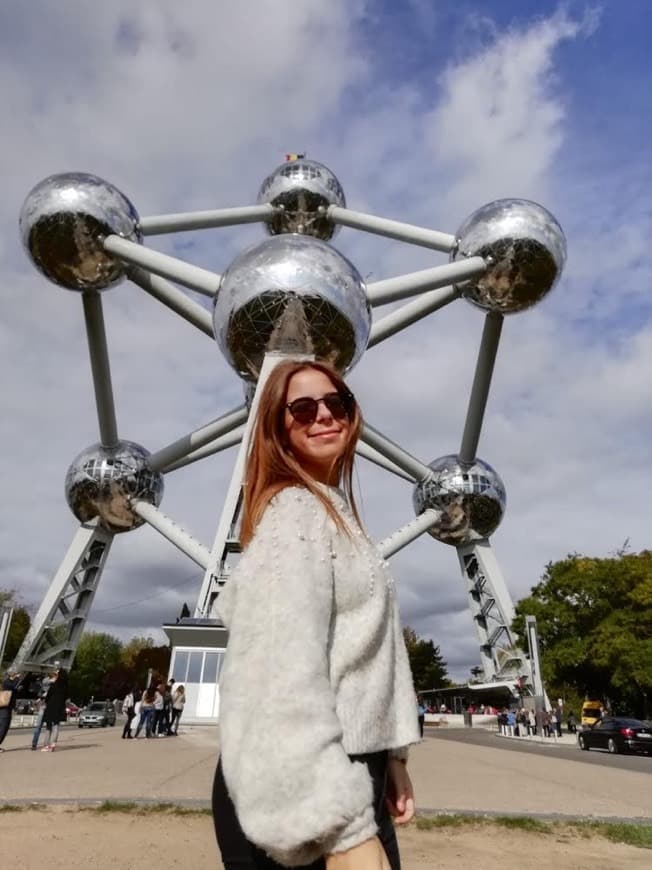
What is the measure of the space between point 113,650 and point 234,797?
301ft

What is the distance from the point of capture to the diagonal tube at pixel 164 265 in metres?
11.5

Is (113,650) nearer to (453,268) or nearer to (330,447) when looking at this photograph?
(453,268)

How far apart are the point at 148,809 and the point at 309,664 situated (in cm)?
491

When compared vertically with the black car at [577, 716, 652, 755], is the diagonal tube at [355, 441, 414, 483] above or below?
above

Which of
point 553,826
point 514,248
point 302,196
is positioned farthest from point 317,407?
point 302,196

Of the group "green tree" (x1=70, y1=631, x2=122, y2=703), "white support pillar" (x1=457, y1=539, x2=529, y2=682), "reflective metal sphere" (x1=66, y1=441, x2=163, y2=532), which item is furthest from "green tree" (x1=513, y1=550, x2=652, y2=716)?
"green tree" (x1=70, y1=631, x2=122, y2=703)

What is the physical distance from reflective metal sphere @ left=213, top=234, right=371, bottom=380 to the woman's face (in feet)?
25.6

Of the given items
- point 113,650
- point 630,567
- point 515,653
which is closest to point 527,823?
point 515,653

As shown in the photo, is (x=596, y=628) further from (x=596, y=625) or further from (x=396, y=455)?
(x=396, y=455)

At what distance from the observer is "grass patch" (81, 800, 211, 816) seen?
17.3ft

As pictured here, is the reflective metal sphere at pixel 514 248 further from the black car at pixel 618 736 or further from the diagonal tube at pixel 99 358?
the black car at pixel 618 736

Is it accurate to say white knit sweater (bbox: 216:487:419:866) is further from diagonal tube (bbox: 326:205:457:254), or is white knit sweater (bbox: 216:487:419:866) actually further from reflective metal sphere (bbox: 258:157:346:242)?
reflective metal sphere (bbox: 258:157:346:242)

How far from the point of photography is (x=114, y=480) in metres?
18.7

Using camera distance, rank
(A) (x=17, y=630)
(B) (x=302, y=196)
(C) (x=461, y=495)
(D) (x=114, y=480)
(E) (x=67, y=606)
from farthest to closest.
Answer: (A) (x=17, y=630)
(E) (x=67, y=606)
(C) (x=461, y=495)
(D) (x=114, y=480)
(B) (x=302, y=196)
